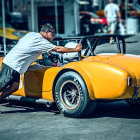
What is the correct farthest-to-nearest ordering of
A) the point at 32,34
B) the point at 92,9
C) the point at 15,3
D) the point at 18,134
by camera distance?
the point at 15,3 → the point at 92,9 → the point at 32,34 → the point at 18,134

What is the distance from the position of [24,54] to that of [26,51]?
6 cm

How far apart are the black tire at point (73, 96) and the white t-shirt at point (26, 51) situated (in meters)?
0.61

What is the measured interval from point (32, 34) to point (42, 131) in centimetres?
187

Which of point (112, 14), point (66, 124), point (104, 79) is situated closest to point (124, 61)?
point (104, 79)

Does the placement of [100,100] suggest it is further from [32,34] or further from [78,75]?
[32,34]

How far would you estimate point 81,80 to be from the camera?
19.4 ft

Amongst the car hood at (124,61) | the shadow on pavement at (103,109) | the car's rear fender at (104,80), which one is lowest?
the shadow on pavement at (103,109)

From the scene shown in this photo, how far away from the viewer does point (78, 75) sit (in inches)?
236

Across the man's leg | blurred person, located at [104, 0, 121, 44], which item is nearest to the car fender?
the man's leg

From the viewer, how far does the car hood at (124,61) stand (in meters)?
5.86

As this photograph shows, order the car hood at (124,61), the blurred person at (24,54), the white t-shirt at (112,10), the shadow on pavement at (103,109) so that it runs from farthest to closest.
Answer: the white t-shirt at (112,10)
the blurred person at (24,54)
the shadow on pavement at (103,109)
the car hood at (124,61)

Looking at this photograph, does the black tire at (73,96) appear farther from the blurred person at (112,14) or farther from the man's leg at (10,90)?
the blurred person at (112,14)

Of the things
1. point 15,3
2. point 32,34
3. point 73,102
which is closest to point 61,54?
point 32,34

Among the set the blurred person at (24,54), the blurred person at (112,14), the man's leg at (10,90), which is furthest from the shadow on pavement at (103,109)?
the blurred person at (112,14)
